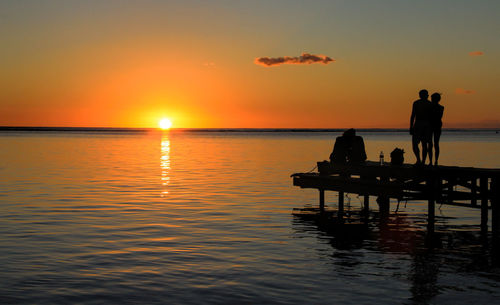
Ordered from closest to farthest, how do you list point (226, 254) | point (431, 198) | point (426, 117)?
point (226, 254)
point (431, 198)
point (426, 117)

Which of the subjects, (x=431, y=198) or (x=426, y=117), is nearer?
(x=431, y=198)

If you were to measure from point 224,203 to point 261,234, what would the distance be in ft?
24.7

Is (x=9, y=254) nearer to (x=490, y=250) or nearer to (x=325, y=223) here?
(x=325, y=223)

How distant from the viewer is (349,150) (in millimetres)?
22953

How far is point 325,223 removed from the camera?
798 inches

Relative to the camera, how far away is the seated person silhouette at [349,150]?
74.4 ft

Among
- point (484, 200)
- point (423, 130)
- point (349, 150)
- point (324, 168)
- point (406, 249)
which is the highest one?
point (423, 130)

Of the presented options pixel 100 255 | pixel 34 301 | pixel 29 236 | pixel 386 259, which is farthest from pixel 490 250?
pixel 29 236

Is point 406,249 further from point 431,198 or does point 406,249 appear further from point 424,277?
point 431,198

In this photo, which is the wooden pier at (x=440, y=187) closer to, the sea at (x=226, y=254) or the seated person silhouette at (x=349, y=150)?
the sea at (x=226, y=254)

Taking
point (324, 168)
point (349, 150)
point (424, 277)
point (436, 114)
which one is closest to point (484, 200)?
point (436, 114)

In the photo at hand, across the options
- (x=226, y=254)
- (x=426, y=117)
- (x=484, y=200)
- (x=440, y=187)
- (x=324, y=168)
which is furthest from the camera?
(x=324, y=168)

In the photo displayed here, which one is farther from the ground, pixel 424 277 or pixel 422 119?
pixel 422 119

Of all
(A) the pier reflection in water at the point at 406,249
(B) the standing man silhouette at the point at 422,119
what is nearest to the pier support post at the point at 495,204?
(A) the pier reflection in water at the point at 406,249
